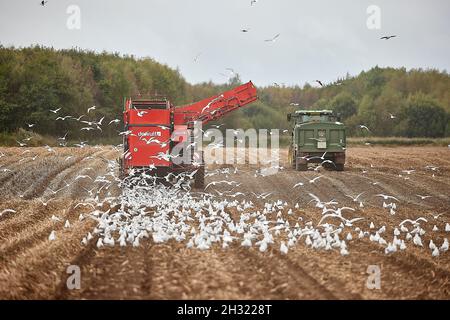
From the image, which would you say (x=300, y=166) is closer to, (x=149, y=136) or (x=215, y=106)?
(x=215, y=106)

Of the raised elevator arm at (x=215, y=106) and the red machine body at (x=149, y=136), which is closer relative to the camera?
the red machine body at (x=149, y=136)

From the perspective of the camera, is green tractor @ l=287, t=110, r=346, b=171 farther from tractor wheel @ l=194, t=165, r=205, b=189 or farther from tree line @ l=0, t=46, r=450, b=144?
tree line @ l=0, t=46, r=450, b=144

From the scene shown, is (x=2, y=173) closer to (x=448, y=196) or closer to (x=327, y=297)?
(x=448, y=196)

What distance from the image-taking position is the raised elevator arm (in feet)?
61.3

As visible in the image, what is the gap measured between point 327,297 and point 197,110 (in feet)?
44.6

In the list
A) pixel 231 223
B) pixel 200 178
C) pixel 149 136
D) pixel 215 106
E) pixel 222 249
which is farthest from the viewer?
pixel 215 106

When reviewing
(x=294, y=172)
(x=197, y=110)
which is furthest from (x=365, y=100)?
(x=197, y=110)

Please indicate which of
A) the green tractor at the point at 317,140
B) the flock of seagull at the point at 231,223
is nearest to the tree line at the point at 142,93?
the green tractor at the point at 317,140

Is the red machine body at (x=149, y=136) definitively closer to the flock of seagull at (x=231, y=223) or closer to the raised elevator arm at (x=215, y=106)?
the flock of seagull at (x=231, y=223)

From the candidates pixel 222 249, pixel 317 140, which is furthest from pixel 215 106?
pixel 222 249

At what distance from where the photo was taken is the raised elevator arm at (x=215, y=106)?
18672 mm

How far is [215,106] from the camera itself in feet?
65.7

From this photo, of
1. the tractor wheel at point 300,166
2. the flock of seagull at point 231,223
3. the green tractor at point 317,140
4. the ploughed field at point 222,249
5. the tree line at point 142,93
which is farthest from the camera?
the tree line at point 142,93

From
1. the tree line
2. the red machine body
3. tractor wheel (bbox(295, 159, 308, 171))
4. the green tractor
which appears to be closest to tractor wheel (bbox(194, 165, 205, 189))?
the red machine body
